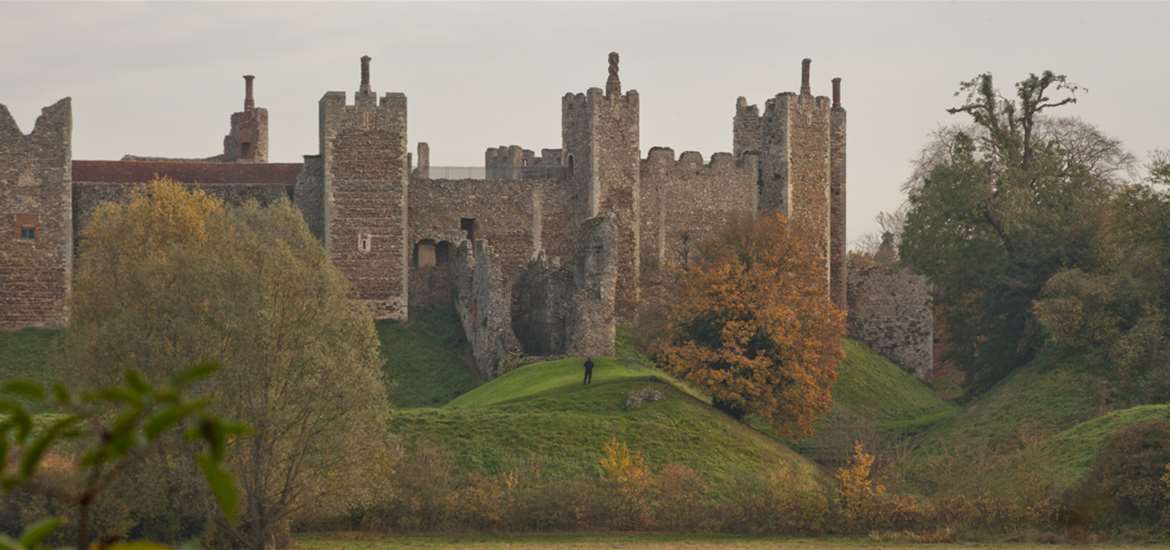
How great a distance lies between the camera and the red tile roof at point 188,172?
172ft

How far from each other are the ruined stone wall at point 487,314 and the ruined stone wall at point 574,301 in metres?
0.97

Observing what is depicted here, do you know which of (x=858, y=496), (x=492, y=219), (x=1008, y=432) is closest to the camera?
(x=858, y=496)

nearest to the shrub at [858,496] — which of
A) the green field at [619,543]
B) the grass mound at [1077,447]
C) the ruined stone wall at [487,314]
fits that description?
the green field at [619,543]

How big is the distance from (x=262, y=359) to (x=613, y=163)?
2358cm

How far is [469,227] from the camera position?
178 ft

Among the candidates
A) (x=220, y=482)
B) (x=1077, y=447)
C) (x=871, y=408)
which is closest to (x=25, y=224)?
(x=871, y=408)

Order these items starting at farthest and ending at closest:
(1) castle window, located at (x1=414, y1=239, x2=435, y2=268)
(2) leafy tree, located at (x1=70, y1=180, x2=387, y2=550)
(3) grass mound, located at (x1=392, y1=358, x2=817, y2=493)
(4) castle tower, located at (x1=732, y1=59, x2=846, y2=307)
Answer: (4) castle tower, located at (x1=732, y1=59, x2=846, y2=307)
(1) castle window, located at (x1=414, y1=239, x2=435, y2=268)
(3) grass mound, located at (x1=392, y1=358, x2=817, y2=493)
(2) leafy tree, located at (x1=70, y1=180, x2=387, y2=550)

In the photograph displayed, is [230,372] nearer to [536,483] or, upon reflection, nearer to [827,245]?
[536,483]

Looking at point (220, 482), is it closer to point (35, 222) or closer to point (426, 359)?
point (426, 359)

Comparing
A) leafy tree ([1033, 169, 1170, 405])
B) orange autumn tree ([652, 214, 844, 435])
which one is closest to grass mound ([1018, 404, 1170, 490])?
leafy tree ([1033, 169, 1170, 405])

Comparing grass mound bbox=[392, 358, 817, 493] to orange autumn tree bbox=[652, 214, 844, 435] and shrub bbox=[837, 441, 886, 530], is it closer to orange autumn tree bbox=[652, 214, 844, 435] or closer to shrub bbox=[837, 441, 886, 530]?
orange autumn tree bbox=[652, 214, 844, 435]

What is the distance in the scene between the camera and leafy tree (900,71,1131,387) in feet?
162

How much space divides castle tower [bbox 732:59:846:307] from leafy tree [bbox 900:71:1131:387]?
3.05 meters

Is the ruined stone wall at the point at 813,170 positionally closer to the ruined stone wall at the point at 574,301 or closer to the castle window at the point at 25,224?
the ruined stone wall at the point at 574,301
